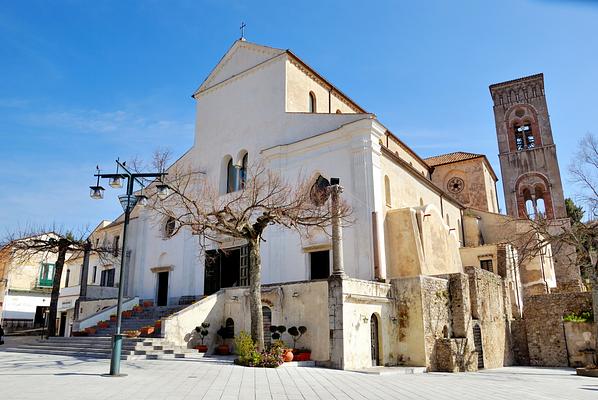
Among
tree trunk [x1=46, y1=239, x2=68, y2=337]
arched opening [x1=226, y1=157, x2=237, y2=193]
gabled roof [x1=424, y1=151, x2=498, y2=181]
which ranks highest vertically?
gabled roof [x1=424, y1=151, x2=498, y2=181]

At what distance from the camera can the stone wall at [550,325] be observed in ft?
85.4

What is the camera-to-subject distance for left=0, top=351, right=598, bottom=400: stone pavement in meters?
9.59

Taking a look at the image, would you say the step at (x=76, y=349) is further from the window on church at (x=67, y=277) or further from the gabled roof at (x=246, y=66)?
Result: the window on church at (x=67, y=277)

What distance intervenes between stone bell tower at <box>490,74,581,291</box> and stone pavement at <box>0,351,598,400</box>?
31.7 m

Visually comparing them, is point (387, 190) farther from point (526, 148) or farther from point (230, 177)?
point (526, 148)

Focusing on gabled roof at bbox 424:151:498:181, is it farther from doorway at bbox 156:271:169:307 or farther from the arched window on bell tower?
doorway at bbox 156:271:169:307

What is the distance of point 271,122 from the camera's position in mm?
26609

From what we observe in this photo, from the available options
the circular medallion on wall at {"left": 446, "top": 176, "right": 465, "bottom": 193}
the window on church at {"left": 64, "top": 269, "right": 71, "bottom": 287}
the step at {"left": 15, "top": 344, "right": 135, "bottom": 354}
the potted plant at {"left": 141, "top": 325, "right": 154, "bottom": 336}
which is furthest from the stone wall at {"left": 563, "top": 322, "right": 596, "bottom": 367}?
the window on church at {"left": 64, "top": 269, "right": 71, "bottom": 287}

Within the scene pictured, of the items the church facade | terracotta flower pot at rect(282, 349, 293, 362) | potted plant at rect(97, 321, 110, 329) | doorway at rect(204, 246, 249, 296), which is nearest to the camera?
terracotta flower pot at rect(282, 349, 293, 362)

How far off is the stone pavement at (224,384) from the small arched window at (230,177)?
13172 mm

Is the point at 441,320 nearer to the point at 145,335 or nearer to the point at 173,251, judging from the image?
the point at 145,335

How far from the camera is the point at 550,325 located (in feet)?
87.3

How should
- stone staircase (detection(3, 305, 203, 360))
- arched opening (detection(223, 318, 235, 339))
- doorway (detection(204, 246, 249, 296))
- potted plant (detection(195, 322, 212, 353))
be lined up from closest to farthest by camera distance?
stone staircase (detection(3, 305, 203, 360)) < potted plant (detection(195, 322, 212, 353)) < arched opening (detection(223, 318, 235, 339)) < doorway (detection(204, 246, 249, 296))

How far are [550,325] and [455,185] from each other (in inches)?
680
